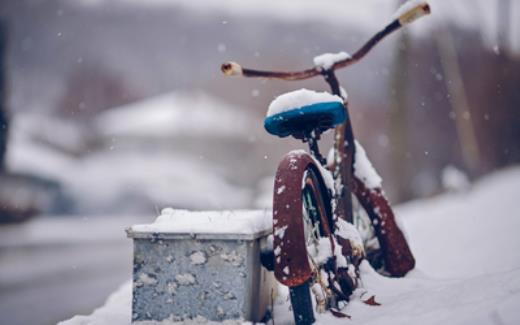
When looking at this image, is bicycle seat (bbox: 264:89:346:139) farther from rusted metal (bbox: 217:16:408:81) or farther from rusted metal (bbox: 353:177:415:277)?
rusted metal (bbox: 353:177:415:277)

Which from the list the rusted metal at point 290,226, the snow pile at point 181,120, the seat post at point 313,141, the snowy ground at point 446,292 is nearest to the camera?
the snowy ground at point 446,292

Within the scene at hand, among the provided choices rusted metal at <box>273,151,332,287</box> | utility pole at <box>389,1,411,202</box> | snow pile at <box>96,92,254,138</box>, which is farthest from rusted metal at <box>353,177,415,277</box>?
snow pile at <box>96,92,254,138</box>

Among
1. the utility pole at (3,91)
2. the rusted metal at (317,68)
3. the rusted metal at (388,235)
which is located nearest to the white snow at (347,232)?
the rusted metal at (388,235)

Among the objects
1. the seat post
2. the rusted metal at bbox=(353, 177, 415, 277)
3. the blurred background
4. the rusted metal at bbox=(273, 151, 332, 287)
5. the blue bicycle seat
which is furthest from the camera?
the blurred background

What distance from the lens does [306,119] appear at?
232 cm

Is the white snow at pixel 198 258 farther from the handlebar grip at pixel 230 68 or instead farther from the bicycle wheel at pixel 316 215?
the handlebar grip at pixel 230 68

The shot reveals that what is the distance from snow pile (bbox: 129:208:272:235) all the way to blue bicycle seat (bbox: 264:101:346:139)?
1.72 feet

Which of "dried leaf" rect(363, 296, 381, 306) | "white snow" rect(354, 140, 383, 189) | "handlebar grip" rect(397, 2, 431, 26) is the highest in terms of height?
"handlebar grip" rect(397, 2, 431, 26)

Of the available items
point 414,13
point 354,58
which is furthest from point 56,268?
point 414,13

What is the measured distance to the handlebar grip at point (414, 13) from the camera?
254 cm

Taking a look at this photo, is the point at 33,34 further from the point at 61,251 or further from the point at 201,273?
the point at 201,273

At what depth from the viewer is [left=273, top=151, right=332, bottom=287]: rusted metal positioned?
2.00m

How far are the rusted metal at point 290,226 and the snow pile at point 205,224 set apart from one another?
27cm

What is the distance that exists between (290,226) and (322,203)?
1.41 feet
